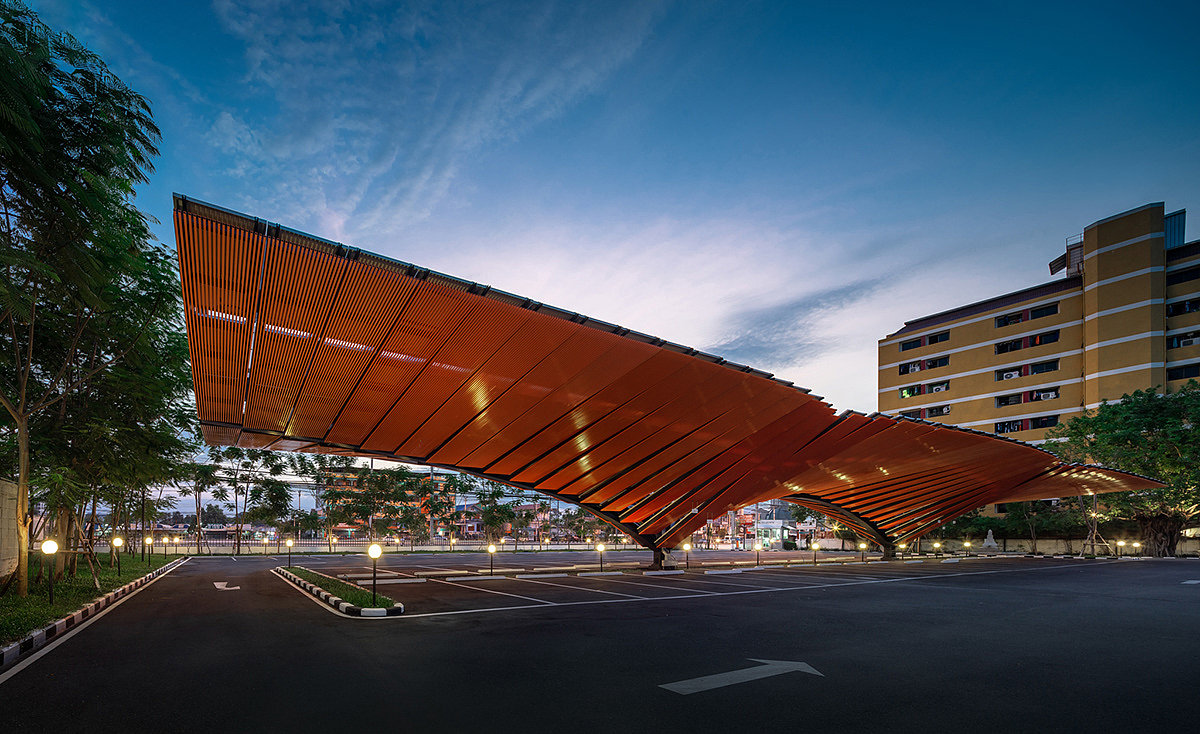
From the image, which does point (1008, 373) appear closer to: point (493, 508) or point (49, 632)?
point (493, 508)

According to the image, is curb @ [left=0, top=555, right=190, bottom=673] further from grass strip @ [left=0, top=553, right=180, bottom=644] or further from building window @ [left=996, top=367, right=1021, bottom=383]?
building window @ [left=996, top=367, right=1021, bottom=383]

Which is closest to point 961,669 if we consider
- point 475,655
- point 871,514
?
point 475,655

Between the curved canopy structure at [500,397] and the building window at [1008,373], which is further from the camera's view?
the building window at [1008,373]

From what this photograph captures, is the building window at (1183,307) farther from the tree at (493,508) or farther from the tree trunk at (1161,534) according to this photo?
the tree at (493,508)

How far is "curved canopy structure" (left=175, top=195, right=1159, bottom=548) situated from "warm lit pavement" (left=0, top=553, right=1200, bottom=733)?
598 cm

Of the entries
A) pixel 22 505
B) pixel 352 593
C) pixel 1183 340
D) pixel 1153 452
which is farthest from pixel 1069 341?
pixel 22 505

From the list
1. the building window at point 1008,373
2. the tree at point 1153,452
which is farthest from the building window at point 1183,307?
the tree at point 1153,452

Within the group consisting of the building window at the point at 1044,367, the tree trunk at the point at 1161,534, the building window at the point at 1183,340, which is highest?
the building window at the point at 1183,340

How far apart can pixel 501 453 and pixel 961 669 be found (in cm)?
1826

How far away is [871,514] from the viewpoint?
4444cm

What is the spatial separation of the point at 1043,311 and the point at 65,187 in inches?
3363

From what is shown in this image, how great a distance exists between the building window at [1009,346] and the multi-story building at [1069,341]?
3.9 inches

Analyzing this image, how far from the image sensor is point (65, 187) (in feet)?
35.9

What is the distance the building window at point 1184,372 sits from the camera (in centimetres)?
6025
